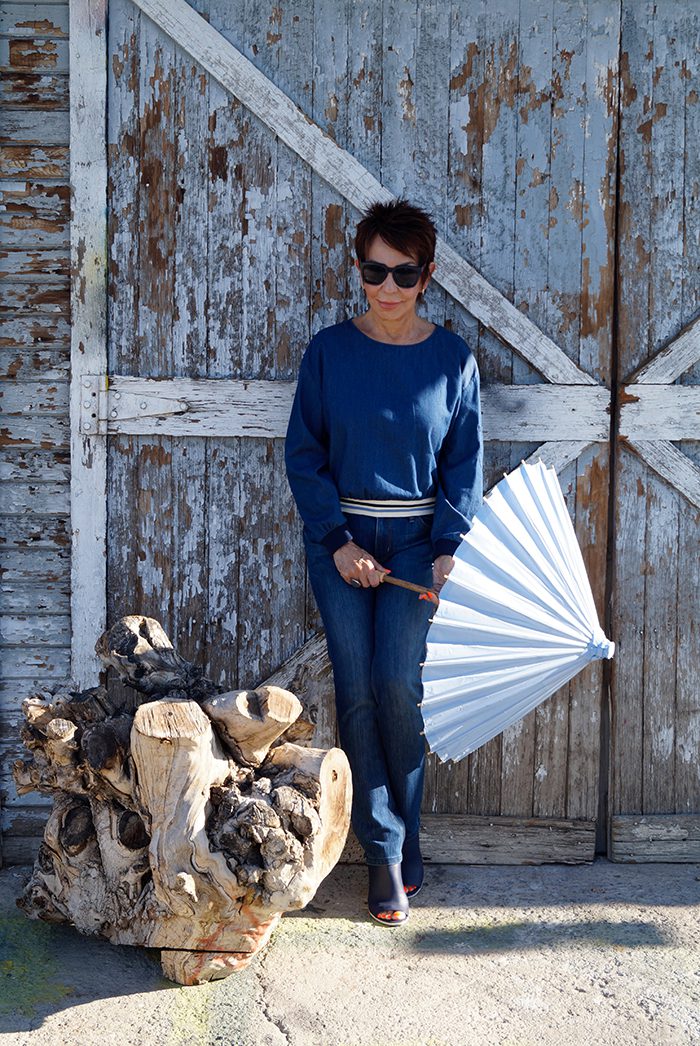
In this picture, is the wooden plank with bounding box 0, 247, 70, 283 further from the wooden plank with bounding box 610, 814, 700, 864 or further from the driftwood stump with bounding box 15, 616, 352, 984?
the wooden plank with bounding box 610, 814, 700, 864

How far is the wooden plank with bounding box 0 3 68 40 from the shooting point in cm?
384

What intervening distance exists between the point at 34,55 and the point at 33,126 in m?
0.24

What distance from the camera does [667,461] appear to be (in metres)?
4.00

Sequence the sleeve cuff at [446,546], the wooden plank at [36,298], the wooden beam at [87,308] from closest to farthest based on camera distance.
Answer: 1. the sleeve cuff at [446,546]
2. the wooden beam at [87,308]
3. the wooden plank at [36,298]

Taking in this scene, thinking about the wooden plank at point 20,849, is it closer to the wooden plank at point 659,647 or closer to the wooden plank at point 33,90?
the wooden plank at point 659,647

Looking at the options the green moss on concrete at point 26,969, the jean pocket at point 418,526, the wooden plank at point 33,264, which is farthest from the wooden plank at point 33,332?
the green moss on concrete at point 26,969

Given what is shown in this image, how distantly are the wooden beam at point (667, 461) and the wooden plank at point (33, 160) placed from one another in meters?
2.20

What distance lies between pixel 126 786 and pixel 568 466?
6.15 ft

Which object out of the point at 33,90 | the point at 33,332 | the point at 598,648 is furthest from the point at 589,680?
the point at 33,90

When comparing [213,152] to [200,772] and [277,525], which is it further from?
[200,772]

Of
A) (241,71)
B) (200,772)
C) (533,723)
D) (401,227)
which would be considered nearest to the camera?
(200,772)

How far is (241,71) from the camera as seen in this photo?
383 centimetres

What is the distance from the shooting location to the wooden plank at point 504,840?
4105 millimetres

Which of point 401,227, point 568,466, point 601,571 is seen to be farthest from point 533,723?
point 401,227
